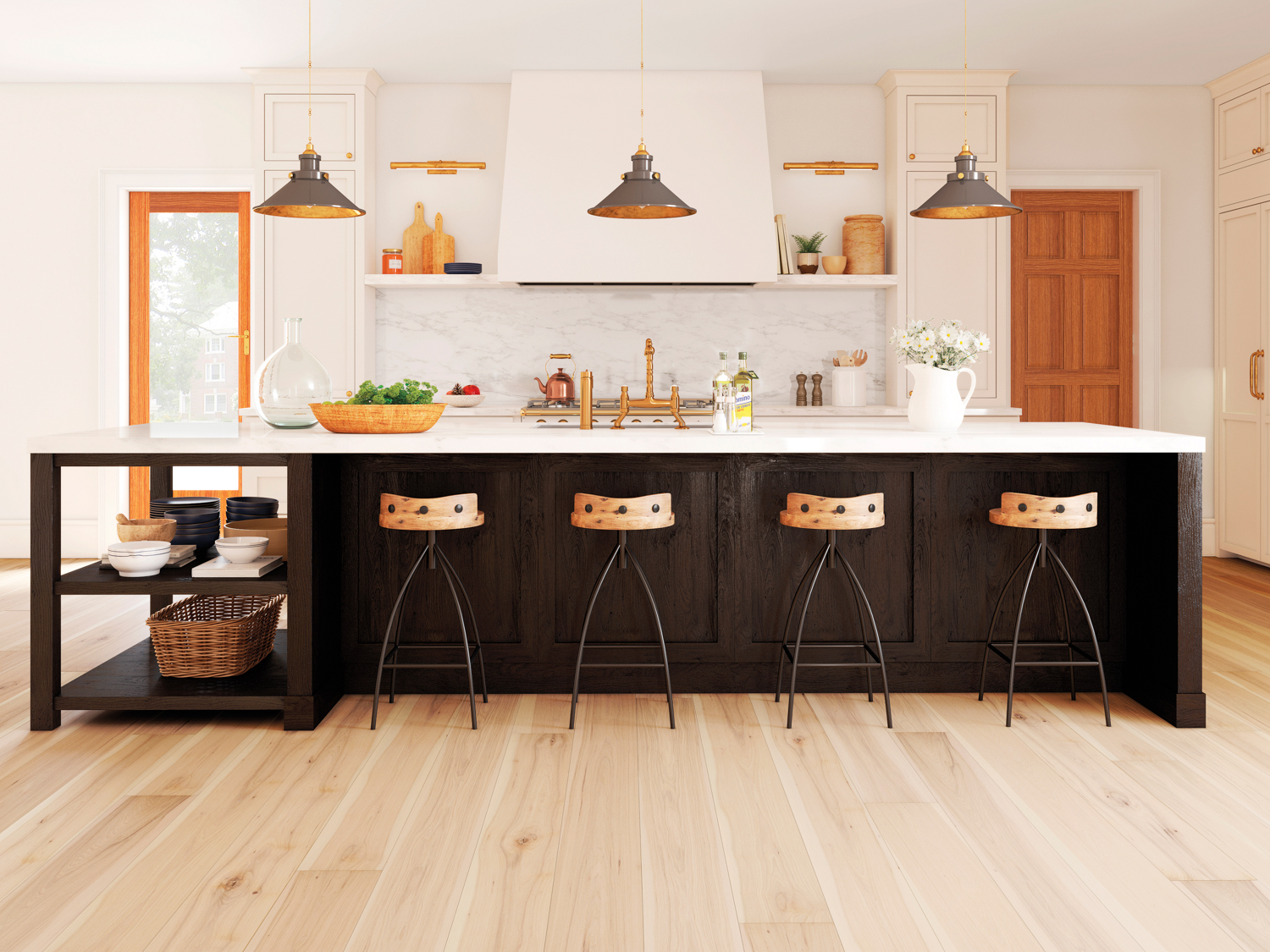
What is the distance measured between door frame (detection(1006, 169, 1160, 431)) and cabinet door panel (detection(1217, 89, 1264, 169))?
15.3 inches

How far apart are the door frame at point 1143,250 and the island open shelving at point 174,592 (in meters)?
4.92

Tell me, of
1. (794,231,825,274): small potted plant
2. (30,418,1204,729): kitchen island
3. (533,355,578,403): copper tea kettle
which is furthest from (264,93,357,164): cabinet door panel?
(30,418,1204,729): kitchen island

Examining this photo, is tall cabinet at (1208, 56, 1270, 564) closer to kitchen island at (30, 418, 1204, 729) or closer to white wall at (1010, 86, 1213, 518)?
white wall at (1010, 86, 1213, 518)

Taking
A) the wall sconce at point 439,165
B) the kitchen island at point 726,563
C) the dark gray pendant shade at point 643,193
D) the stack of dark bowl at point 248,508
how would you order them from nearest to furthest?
the dark gray pendant shade at point 643,193
the kitchen island at point 726,563
the stack of dark bowl at point 248,508
the wall sconce at point 439,165

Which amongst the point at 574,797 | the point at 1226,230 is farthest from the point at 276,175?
the point at 1226,230

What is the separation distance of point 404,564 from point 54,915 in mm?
1609

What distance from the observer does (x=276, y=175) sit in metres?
5.68

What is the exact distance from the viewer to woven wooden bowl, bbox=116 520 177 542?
3407mm

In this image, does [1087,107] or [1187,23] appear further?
[1087,107]

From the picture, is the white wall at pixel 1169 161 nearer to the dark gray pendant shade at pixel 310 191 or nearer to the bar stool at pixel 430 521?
the dark gray pendant shade at pixel 310 191

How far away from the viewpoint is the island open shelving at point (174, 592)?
3.07 metres

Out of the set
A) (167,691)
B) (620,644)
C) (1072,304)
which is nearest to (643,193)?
(620,644)

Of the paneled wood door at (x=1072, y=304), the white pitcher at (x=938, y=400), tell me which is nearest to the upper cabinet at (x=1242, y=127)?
the paneled wood door at (x=1072, y=304)

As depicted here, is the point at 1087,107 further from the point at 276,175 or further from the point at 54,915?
the point at 54,915
